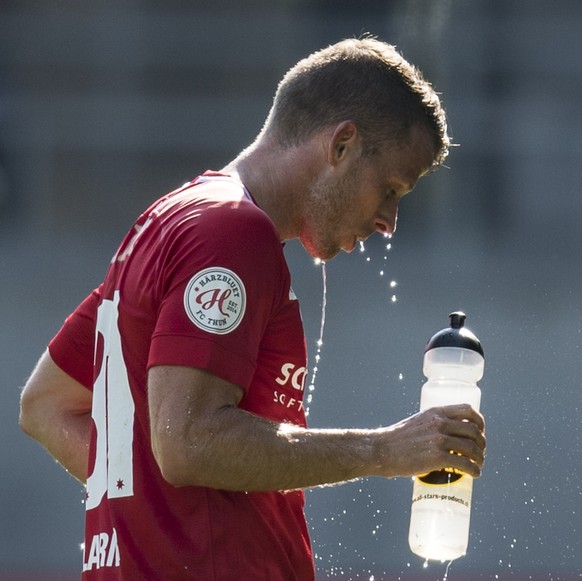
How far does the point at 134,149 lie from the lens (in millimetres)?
11672

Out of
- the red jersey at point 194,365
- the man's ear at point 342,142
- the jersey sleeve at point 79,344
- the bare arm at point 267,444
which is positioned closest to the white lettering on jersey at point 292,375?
the red jersey at point 194,365

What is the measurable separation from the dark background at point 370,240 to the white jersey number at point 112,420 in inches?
231

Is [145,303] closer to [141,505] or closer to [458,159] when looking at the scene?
[141,505]

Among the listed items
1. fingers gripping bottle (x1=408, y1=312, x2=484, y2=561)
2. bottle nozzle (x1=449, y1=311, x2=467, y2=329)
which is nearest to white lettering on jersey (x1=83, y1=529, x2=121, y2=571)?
fingers gripping bottle (x1=408, y1=312, x2=484, y2=561)

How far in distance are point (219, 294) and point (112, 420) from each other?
43 cm

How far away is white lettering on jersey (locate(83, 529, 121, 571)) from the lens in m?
2.62

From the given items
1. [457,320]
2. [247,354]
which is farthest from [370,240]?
[247,354]

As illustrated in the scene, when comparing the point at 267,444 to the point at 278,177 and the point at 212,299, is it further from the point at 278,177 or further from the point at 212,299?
the point at 278,177

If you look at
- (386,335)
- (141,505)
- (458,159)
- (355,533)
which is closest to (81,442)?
(141,505)

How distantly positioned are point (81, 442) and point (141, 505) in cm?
61

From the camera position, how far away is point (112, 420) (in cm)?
269

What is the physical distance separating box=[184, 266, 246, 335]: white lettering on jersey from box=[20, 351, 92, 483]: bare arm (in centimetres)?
84

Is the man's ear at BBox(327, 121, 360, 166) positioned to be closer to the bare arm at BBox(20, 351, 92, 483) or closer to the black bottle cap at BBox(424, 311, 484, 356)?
the black bottle cap at BBox(424, 311, 484, 356)

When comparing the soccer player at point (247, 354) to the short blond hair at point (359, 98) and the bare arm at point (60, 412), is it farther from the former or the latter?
the bare arm at point (60, 412)
